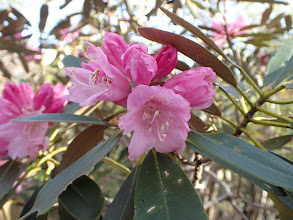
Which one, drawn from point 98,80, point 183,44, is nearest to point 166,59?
point 183,44

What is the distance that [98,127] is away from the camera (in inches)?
35.2

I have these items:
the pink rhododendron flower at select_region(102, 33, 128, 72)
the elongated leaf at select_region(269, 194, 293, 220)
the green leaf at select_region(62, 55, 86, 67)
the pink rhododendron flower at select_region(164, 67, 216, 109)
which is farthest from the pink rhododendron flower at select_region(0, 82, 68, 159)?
the elongated leaf at select_region(269, 194, 293, 220)

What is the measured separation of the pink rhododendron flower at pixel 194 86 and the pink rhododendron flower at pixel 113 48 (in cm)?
13

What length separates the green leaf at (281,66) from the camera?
100cm

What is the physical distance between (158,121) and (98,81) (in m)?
0.18

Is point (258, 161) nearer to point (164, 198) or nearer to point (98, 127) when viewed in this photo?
point (164, 198)

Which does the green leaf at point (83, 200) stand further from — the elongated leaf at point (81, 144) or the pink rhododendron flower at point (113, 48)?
the pink rhododendron flower at point (113, 48)

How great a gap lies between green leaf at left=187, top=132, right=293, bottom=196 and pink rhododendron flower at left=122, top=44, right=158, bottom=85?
0.17 meters

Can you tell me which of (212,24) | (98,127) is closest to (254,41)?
(212,24)

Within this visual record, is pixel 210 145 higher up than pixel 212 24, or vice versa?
pixel 210 145

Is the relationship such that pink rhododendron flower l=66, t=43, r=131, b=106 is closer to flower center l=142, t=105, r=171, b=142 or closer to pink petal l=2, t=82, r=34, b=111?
flower center l=142, t=105, r=171, b=142

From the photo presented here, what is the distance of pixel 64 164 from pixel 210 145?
457mm

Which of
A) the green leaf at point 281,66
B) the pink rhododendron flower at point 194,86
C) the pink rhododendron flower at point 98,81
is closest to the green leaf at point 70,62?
the pink rhododendron flower at point 98,81

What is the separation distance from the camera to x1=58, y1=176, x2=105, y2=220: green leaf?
837 millimetres
